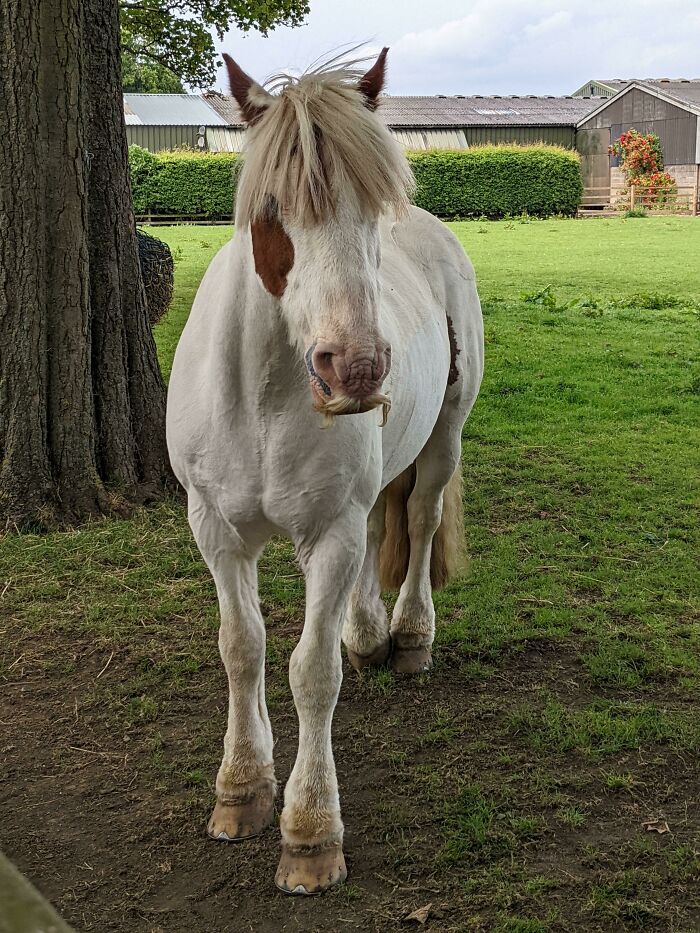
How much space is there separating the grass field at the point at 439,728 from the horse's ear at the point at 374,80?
2.24 metres

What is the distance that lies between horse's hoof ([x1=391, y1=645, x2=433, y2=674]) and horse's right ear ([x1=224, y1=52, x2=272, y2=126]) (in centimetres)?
240

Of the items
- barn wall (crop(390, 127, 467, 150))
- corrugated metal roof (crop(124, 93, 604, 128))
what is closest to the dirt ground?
corrugated metal roof (crop(124, 93, 604, 128))

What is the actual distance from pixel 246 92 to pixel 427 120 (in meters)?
47.3

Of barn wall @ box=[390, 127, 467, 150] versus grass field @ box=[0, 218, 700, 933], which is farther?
barn wall @ box=[390, 127, 467, 150]

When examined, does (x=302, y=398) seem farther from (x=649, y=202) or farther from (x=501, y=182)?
(x=649, y=202)

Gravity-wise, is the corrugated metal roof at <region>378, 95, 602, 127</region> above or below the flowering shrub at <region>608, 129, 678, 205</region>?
above

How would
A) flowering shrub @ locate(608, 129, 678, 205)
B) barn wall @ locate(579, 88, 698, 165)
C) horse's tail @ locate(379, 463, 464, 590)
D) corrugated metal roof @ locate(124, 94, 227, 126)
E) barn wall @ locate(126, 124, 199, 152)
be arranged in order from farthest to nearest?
corrugated metal roof @ locate(124, 94, 227, 126), barn wall @ locate(579, 88, 698, 165), barn wall @ locate(126, 124, 199, 152), flowering shrub @ locate(608, 129, 678, 205), horse's tail @ locate(379, 463, 464, 590)

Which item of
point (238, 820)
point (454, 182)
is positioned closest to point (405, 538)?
point (238, 820)

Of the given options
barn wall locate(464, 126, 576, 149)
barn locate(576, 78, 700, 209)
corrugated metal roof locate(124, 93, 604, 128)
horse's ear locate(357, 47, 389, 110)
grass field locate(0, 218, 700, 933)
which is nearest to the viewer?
horse's ear locate(357, 47, 389, 110)

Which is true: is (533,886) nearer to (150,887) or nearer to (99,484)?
(150,887)

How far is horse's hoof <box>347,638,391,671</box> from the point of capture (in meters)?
4.06

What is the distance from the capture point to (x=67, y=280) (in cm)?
545

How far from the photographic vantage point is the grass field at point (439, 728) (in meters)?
2.76

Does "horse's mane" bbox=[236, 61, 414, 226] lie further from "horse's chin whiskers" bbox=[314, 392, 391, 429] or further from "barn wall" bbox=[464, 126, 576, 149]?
"barn wall" bbox=[464, 126, 576, 149]
